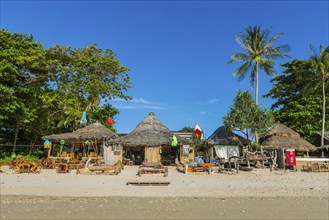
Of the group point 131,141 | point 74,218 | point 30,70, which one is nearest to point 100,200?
point 74,218

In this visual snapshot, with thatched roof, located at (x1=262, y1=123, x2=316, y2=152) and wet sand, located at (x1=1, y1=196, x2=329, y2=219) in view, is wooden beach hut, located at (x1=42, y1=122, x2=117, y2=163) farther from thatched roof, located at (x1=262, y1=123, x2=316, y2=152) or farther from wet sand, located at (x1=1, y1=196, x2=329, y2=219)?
wet sand, located at (x1=1, y1=196, x2=329, y2=219)

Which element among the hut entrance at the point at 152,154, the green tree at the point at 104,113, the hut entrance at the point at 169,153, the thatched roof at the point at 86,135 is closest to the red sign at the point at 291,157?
the hut entrance at the point at 169,153

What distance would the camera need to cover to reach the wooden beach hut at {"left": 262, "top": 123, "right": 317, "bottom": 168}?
25.9 metres

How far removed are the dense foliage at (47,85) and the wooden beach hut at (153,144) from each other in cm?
551

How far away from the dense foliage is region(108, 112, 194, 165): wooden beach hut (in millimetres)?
5512

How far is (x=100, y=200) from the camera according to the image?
880 centimetres

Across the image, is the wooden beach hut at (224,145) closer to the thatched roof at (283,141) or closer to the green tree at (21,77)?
the thatched roof at (283,141)

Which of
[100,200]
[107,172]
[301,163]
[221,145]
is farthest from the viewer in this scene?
[221,145]

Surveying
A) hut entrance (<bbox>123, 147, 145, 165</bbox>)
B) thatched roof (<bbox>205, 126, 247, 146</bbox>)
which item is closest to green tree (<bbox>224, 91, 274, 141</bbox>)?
thatched roof (<bbox>205, 126, 247, 146</bbox>)

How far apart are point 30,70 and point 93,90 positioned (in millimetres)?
5961

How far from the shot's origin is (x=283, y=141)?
26.4 metres

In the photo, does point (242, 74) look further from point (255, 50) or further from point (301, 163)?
point (301, 163)

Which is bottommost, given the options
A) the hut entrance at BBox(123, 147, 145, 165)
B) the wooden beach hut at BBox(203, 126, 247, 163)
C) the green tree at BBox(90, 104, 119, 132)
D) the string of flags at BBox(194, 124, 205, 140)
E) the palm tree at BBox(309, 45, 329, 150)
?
the hut entrance at BBox(123, 147, 145, 165)

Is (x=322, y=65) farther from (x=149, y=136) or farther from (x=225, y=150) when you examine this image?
(x=149, y=136)
